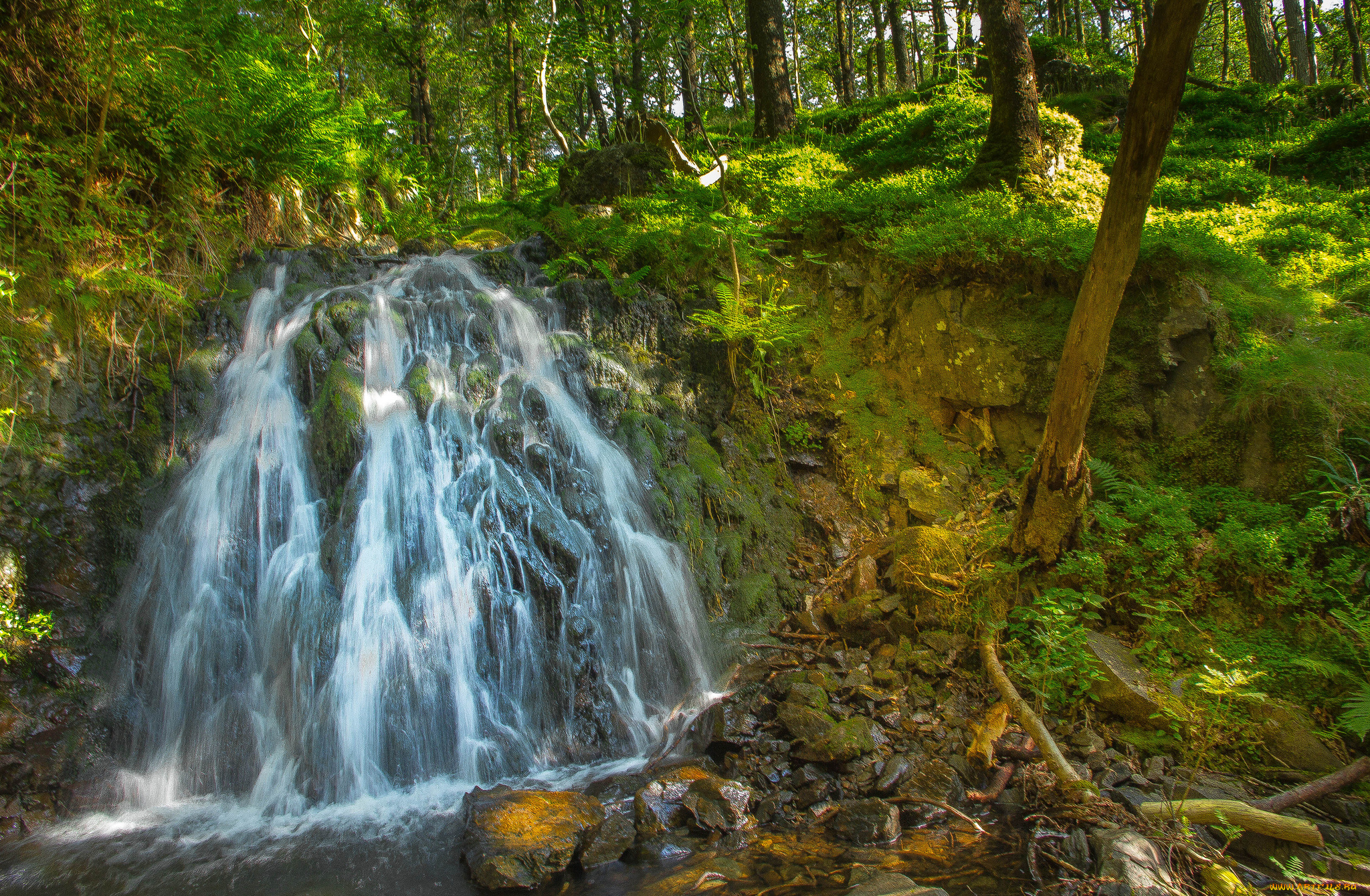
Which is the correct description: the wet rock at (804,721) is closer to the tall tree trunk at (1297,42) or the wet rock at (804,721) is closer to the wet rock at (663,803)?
the wet rock at (663,803)

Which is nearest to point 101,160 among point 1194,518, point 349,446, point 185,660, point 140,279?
point 140,279

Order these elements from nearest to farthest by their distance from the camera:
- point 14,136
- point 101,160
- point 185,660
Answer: point 185,660 → point 14,136 → point 101,160

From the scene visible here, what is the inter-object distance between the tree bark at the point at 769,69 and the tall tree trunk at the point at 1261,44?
11.1 metres

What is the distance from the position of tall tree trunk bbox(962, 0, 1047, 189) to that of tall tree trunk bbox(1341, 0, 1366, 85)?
13396mm

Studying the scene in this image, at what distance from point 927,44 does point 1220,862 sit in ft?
87.9

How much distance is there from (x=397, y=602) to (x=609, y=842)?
287 centimetres

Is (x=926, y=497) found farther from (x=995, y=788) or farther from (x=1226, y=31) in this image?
(x=1226, y=31)

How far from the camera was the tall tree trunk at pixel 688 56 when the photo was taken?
1134 cm

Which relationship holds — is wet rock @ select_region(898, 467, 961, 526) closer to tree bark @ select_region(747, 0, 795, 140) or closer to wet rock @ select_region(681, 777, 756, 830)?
wet rock @ select_region(681, 777, 756, 830)

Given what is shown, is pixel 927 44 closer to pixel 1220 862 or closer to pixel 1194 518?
pixel 1194 518

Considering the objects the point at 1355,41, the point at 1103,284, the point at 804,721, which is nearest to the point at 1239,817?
the point at 804,721

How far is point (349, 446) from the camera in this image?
252 inches

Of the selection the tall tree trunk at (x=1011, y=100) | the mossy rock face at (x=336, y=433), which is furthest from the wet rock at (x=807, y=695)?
the tall tree trunk at (x=1011, y=100)

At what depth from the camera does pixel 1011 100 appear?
27.7 ft
